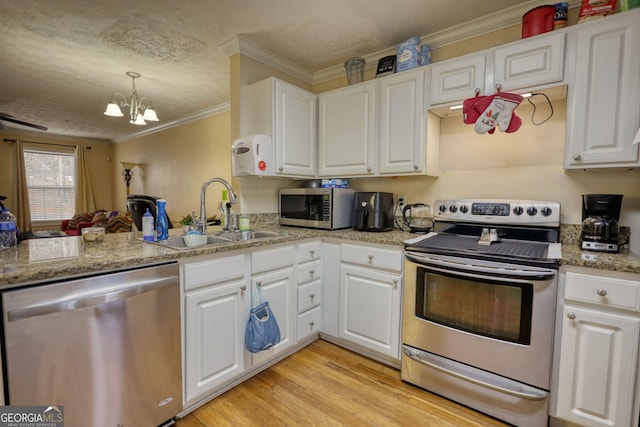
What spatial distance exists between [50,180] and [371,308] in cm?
734

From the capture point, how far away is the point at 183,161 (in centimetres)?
512

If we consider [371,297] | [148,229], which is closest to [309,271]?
[371,297]

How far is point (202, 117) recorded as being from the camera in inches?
184

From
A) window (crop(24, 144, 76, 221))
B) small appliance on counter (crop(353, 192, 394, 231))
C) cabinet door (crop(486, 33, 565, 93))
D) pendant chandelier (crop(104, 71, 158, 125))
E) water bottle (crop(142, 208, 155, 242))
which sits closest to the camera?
cabinet door (crop(486, 33, 565, 93))

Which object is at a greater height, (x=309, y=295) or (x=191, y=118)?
(x=191, y=118)

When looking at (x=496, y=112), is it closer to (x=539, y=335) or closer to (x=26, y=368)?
(x=539, y=335)

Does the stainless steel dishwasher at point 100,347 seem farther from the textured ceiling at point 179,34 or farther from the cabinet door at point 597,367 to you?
the cabinet door at point 597,367

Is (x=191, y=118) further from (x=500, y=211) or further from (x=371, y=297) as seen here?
(x=500, y=211)

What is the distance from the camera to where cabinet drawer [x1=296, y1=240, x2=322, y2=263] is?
2125mm

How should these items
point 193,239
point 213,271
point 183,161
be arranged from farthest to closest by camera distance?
1. point 183,161
2. point 193,239
3. point 213,271

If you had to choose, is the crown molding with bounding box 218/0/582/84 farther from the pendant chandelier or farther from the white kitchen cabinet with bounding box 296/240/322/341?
the white kitchen cabinet with bounding box 296/240/322/341

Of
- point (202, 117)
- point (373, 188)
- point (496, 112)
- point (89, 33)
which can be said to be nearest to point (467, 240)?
point (496, 112)

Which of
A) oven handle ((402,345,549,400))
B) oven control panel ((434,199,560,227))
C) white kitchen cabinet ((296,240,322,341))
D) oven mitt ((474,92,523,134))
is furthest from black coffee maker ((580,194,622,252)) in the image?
white kitchen cabinet ((296,240,322,341))

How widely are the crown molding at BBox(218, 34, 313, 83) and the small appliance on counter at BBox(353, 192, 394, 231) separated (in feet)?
4.49
